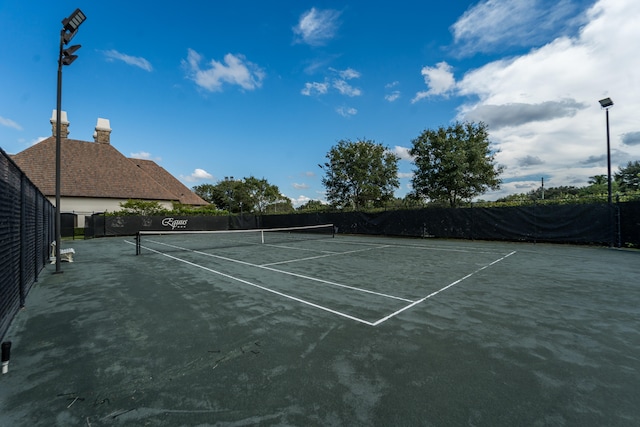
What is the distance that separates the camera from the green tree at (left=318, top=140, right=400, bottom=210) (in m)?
27.8

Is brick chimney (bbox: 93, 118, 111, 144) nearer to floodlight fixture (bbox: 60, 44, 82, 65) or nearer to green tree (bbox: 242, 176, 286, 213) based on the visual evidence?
green tree (bbox: 242, 176, 286, 213)

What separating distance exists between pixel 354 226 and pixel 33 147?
32901mm

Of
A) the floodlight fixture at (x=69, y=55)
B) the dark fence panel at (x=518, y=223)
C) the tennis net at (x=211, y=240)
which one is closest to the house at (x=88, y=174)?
the tennis net at (x=211, y=240)

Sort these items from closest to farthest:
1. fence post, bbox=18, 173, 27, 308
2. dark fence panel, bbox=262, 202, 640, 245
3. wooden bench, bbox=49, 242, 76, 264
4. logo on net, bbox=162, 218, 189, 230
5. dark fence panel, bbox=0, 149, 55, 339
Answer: dark fence panel, bbox=0, 149, 55, 339
fence post, bbox=18, 173, 27, 308
wooden bench, bbox=49, 242, 76, 264
dark fence panel, bbox=262, 202, 640, 245
logo on net, bbox=162, 218, 189, 230

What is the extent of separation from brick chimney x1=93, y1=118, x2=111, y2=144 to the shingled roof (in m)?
1.34

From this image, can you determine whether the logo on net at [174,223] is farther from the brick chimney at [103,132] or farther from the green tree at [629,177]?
the green tree at [629,177]

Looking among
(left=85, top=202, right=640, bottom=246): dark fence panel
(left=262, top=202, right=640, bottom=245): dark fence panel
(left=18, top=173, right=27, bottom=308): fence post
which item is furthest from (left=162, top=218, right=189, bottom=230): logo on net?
(left=18, top=173, right=27, bottom=308): fence post

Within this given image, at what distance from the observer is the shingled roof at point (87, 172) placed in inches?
1013

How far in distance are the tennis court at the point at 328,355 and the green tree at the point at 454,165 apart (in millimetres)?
15953

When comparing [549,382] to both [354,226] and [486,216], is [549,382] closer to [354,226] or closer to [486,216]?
[486,216]

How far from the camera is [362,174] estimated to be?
2764 cm

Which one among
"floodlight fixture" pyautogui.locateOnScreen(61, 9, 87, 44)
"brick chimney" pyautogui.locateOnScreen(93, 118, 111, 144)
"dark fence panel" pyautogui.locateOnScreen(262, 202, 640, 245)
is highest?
"brick chimney" pyautogui.locateOnScreen(93, 118, 111, 144)

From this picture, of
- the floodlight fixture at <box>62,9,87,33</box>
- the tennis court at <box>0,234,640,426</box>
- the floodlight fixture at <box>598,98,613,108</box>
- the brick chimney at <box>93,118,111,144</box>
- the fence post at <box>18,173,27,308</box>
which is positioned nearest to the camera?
the tennis court at <box>0,234,640,426</box>

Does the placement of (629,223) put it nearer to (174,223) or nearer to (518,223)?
(518,223)
